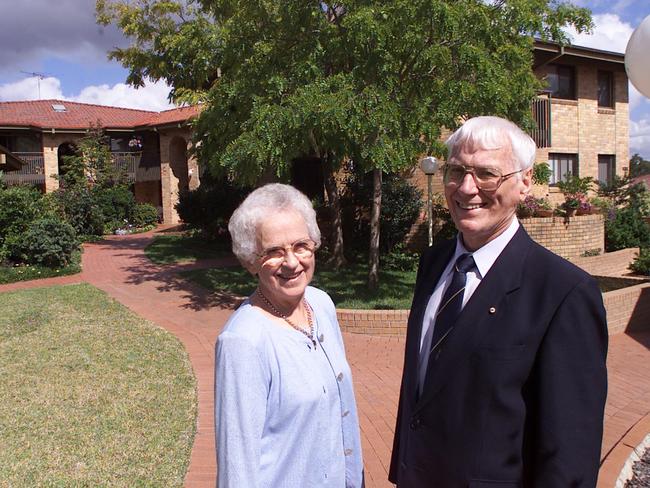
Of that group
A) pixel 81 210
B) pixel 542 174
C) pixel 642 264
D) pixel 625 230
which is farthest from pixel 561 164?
pixel 81 210

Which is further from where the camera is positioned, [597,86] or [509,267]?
[597,86]

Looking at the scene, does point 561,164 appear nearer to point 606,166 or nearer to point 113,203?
point 606,166

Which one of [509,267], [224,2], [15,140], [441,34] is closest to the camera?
[509,267]

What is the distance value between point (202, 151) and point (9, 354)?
19.0ft

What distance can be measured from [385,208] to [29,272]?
8.22 m

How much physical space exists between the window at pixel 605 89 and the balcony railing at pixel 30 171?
A: 2408 centimetres

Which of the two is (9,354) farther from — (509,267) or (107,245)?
(107,245)

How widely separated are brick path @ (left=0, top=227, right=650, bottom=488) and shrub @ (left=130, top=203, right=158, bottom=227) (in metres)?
11.6

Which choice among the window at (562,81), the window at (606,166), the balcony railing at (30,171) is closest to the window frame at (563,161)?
the window at (606,166)

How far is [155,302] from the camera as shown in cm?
934

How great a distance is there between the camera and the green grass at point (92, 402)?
3691mm

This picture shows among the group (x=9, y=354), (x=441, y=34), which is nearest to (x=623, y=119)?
(x=441, y=34)

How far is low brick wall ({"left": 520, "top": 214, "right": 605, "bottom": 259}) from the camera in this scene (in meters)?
11.7

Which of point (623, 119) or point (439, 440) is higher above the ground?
point (623, 119)
